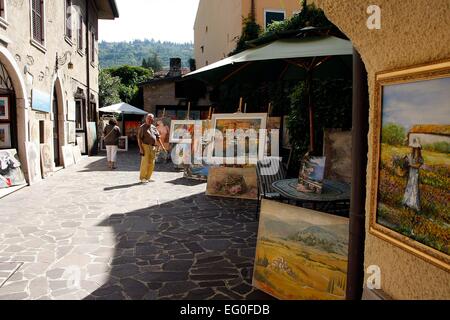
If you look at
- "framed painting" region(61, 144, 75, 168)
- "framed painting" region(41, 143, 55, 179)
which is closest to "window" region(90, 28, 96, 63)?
"framed painting" region(61, 144, 75, 168)

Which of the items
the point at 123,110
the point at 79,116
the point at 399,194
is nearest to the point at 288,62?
the point at 399,194

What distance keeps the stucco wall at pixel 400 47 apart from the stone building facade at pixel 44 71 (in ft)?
26.9

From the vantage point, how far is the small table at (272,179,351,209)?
4.19 m

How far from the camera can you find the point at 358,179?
275cm

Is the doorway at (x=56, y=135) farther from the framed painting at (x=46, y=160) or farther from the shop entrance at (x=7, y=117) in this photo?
the shop entrance at (x=7, y=117)

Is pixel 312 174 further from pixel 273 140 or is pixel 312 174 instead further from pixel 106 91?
pixel 106 91

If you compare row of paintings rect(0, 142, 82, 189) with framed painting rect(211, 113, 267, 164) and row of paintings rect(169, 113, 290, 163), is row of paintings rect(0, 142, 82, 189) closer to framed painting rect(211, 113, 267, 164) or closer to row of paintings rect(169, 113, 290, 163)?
row of paintings rect(169, 113, 290, 163)

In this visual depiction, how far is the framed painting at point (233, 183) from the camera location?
7.98 metres

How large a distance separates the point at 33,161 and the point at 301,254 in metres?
8.84

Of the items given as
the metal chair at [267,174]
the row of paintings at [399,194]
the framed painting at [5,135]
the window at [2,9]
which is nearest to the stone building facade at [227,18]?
the window at [2,9]

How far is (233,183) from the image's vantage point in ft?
26.7
